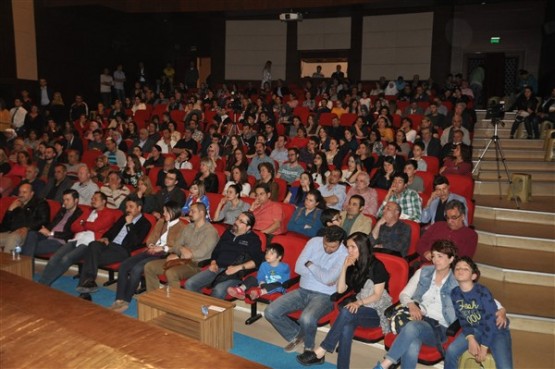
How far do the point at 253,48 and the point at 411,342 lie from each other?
13.1m

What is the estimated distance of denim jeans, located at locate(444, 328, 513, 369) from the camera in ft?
9.91

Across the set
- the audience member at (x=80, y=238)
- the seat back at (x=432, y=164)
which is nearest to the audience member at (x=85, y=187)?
the audience member at (x=80, y=238)

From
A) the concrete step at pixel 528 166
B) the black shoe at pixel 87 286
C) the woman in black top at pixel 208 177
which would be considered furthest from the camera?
the concrete step at pixel 528 166

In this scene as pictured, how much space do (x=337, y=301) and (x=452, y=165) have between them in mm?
3343

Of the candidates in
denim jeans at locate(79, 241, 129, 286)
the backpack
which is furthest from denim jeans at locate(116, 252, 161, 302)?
the backpack

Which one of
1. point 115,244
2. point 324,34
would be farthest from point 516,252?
point 324,34

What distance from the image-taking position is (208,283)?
446 cm

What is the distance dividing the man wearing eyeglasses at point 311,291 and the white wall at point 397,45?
34.3 feet

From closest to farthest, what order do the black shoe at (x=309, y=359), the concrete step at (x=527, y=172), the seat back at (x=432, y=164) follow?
the black shoe at (x=309, y=359)
the seat back at (x=432, y=164)
the concrete step at (x=527, y=172)

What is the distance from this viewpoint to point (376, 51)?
45.1 feet

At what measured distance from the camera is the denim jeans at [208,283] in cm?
425

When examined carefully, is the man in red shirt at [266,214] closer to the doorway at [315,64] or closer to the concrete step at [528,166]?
the concrete step at [528,166]

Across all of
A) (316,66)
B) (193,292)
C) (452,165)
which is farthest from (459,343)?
(316,66)

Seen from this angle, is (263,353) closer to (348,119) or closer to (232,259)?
(232,259)
